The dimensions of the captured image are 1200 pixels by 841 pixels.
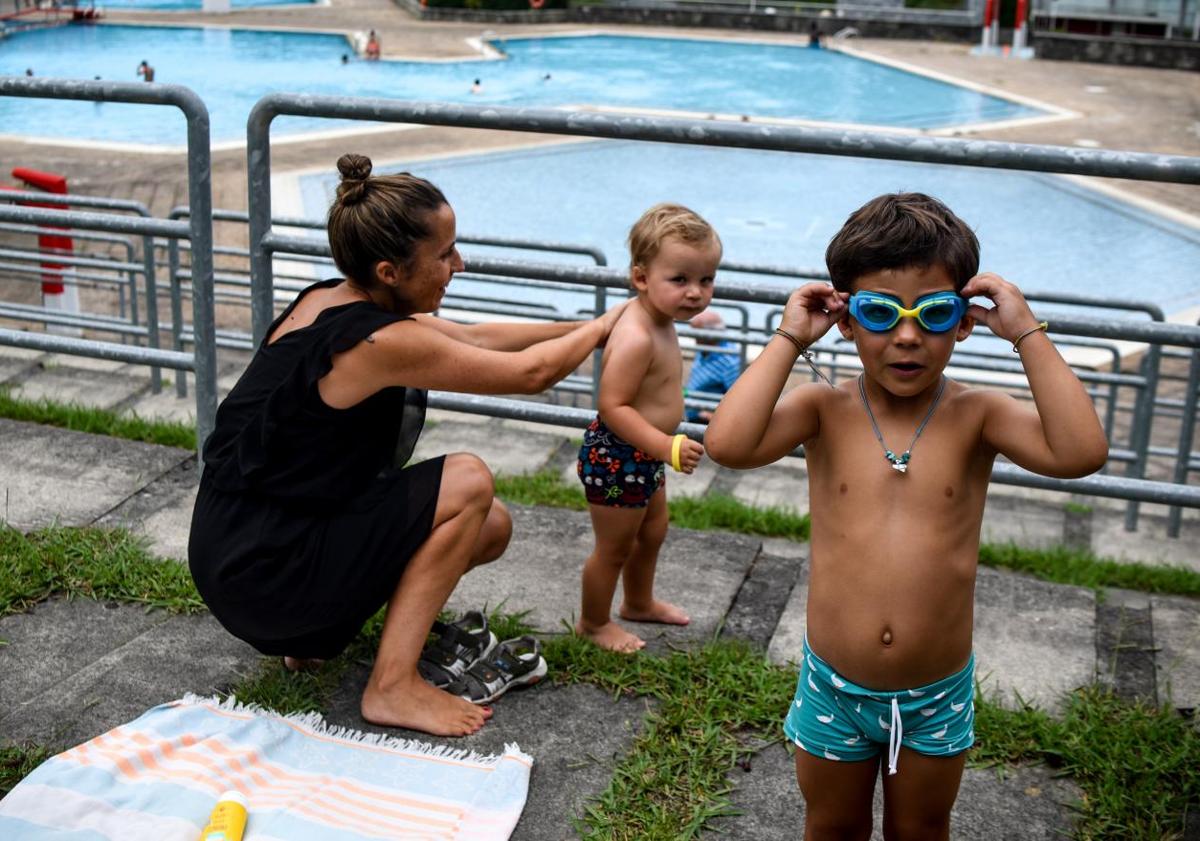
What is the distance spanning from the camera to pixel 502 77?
27.7m

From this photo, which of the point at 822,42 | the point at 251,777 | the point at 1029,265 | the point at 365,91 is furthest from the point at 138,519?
the point at 822,42

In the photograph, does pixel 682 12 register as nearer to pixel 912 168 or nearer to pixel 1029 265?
pixel 912 168

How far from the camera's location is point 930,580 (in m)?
2.48

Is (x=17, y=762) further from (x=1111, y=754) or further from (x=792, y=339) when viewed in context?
(x=1111, y=754)

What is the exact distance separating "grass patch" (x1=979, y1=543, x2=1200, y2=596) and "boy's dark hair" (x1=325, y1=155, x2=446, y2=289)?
253cm

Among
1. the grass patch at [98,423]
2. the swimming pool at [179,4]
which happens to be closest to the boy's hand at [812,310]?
the grass patch at [98,423]

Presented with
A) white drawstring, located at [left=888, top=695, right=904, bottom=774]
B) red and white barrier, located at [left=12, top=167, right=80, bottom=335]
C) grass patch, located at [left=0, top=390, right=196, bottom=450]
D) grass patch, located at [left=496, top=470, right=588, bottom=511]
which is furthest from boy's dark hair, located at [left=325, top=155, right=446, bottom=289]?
red and white barrier, located at [left=12, top=167, right=80, bottom=335]

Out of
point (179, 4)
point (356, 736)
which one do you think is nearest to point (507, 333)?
point (356, 736)

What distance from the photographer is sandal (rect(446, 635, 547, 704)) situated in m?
3.39

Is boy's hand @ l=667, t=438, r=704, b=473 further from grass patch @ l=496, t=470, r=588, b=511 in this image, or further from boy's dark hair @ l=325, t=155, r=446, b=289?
grass patch @ l=496, t=470, r=588, b=511

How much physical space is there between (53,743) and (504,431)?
14.3 feet

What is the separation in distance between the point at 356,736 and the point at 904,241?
179cm

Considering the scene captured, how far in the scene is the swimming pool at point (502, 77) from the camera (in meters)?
22.9

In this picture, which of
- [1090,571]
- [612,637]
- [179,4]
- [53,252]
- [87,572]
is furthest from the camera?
[179,4]
